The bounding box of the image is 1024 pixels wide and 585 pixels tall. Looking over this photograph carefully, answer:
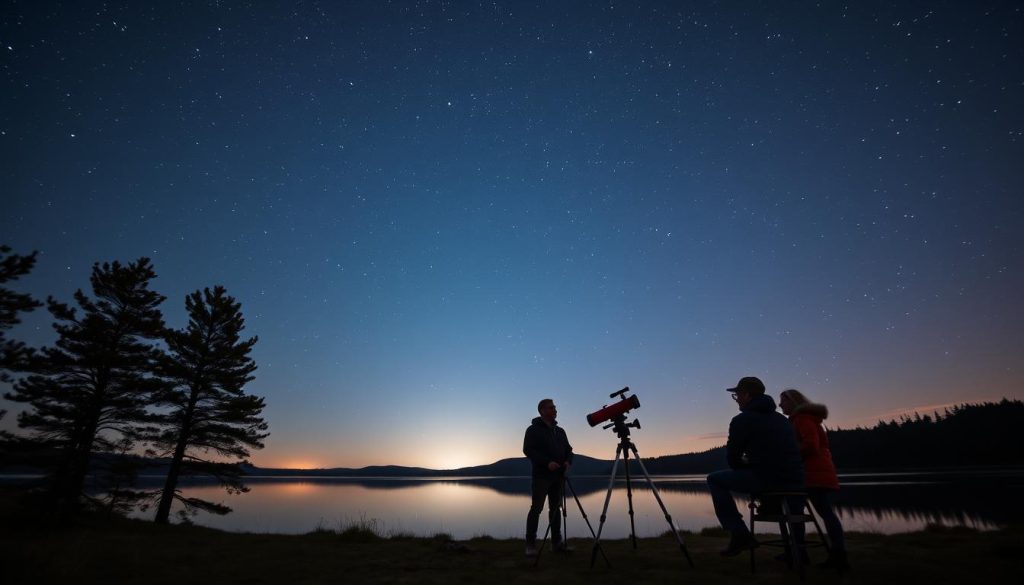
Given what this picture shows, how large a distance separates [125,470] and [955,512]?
142ft

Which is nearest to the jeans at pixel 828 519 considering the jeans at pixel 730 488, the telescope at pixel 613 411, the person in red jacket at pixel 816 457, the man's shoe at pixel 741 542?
the person in red jacket at pixel 816 457

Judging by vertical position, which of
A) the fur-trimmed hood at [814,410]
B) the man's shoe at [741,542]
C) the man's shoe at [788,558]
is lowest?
the man's shoe at [788,558]

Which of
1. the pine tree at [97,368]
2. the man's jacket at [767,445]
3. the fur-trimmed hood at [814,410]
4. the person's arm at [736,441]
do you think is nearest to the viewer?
the man's jacket at [767,445]

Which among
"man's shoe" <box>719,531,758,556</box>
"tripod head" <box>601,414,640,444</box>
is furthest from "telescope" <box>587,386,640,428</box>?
"man's shoe" <box>719,531,758,556</box>

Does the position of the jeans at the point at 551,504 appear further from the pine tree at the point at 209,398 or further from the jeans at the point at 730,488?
the pine tree at the point at 209,398

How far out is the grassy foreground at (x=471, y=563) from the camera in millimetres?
5371

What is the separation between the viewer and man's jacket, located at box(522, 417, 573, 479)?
25.7ft

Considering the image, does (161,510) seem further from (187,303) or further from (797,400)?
(797,400)

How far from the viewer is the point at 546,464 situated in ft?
25.9

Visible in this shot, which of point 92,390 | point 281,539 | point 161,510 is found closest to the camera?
point 281,539

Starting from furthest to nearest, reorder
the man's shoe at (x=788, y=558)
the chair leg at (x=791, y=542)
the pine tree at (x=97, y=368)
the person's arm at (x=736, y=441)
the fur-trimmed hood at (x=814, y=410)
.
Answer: the pine tree at (x=97, y=368), the fur-trimmed hood at (x=814, y=410), the person's arm at (x=736, y=441), the man's shoe at (x=788, y=558), the chair leg at (x=791, y=542)

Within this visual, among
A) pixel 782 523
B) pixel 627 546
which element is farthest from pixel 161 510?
pixel 782 523

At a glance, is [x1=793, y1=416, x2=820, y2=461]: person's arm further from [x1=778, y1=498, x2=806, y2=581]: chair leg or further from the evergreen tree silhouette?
the evergreen tree silhouette

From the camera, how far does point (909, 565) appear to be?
226 inches
